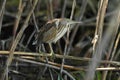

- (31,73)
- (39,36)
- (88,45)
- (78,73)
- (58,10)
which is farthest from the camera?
(58,10)

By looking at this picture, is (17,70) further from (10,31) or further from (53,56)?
(10,31)

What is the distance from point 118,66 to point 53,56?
38 cm

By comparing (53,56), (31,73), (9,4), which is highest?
(9,4)

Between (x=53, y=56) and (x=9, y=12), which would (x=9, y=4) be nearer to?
(x=9, y=12)

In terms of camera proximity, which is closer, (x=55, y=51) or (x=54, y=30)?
(x=54, y=30)

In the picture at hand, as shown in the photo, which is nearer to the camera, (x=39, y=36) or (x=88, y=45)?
(x=39, y=36)

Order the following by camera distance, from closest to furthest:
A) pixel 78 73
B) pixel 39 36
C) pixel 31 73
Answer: pixel 39 36 → pixel 78 73 → pixel 31 73

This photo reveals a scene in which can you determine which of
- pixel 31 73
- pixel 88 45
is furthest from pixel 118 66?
pixel 88 45

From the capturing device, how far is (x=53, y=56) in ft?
7.16

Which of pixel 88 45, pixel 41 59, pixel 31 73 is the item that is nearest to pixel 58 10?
pixel 88 45

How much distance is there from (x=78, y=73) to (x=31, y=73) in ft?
1.22

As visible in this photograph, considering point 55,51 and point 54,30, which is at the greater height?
point 54,30

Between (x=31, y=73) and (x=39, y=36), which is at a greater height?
(x=39, y=36)

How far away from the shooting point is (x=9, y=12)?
3730 mm
